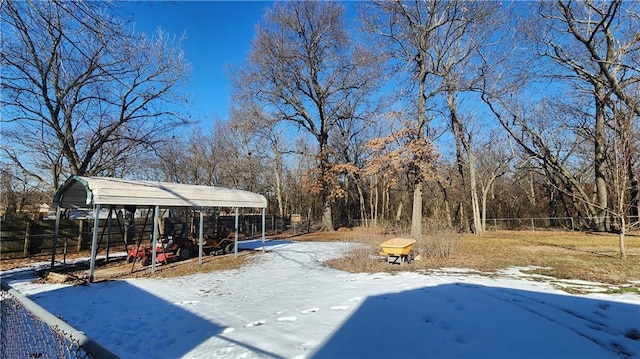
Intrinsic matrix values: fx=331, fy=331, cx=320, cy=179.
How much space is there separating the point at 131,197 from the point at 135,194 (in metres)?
0.15

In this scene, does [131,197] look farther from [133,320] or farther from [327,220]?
[327,220]

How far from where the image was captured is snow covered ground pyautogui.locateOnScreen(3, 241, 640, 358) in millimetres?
3891

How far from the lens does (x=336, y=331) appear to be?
4.46 m

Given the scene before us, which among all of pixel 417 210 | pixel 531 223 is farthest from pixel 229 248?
pixel 531 223

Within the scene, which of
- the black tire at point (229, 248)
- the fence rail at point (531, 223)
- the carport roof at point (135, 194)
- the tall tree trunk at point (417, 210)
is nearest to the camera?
the carport roof at point (135, 194)

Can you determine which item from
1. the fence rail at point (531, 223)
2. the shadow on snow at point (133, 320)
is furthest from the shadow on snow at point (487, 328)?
the fence rail at point (531, 223)

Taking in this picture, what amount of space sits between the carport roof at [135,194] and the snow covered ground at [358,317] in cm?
228

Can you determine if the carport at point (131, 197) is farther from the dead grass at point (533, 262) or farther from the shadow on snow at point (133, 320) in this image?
the dead grass at point (533, 262)

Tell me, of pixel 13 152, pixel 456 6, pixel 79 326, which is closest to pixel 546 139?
pixel 456 6

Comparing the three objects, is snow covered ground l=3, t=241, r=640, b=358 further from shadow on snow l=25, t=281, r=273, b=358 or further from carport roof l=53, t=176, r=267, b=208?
carport roof l=53, t=176, r=267, b=208

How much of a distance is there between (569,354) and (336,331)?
2628mm

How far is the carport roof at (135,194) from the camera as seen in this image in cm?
862

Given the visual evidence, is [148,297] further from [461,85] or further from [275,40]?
[275,40]

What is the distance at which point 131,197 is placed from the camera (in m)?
9.23
